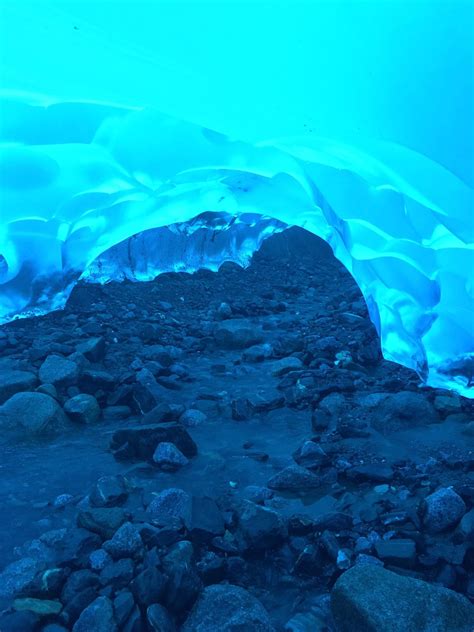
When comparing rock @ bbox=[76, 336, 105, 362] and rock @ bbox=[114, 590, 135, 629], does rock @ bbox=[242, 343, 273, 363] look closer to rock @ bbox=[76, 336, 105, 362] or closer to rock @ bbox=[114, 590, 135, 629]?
rock @ bbox=[76, 336, 105, 362]

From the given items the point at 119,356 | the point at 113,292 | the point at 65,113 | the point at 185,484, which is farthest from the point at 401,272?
the point at 113,292

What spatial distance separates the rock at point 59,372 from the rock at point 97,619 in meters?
1.33

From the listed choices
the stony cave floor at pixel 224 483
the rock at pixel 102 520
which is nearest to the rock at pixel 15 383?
the stony cave floor at pixel 224 483

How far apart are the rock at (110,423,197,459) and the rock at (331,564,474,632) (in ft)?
2.74

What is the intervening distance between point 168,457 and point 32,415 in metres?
0.58

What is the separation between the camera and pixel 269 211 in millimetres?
1880

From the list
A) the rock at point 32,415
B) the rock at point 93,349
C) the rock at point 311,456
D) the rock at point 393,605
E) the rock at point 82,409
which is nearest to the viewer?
the rock at point 393,605

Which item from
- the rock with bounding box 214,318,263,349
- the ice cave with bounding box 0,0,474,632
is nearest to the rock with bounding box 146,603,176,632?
the ice cave with bounding box 0,0,474,632

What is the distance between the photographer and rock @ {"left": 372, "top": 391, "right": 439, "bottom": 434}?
211cm

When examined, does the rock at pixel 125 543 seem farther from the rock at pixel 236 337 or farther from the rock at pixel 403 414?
the rock at pixel 236 337

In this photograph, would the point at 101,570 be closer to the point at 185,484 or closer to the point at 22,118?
the point at 185,484

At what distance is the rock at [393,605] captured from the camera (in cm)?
102

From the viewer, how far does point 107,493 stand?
5.11ft

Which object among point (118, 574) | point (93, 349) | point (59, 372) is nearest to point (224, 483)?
point (118, 574)
